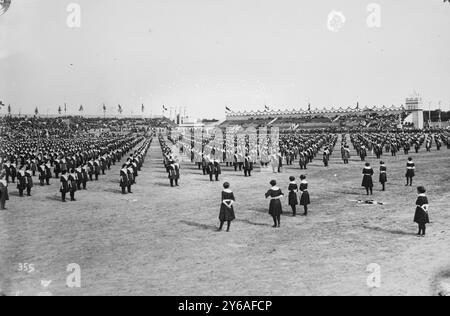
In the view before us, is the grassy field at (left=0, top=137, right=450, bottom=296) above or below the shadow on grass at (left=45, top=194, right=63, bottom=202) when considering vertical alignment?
below

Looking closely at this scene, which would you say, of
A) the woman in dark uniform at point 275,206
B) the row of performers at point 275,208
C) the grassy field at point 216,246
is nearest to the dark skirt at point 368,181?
the grassy field at point 216,246

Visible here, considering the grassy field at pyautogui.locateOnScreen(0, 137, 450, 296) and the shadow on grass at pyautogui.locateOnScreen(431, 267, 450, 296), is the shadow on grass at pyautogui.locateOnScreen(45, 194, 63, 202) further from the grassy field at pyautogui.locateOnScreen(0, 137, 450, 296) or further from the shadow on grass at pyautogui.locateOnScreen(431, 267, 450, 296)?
the shadow on grass at pyautogui.locateOnScreen(431, 267, 450, 296)

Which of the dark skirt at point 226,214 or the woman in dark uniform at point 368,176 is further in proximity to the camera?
the woman in dark uniform at point 368,176

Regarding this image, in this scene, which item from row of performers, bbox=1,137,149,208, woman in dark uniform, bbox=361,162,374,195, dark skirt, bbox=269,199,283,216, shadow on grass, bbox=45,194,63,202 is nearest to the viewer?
dark skirt, bbox=269,199,283,216

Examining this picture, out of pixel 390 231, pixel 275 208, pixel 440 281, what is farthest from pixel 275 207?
pixel 440 281

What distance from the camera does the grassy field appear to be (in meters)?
7.48

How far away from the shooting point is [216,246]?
9.92 m

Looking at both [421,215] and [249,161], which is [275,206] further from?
[249,161]

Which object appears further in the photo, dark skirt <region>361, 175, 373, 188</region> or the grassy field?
dark skirt <region>361, 175, 373, 188</region>

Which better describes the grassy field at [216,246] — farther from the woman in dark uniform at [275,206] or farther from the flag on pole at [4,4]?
the flag on pole at [4,4]

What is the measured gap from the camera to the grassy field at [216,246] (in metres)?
7.48

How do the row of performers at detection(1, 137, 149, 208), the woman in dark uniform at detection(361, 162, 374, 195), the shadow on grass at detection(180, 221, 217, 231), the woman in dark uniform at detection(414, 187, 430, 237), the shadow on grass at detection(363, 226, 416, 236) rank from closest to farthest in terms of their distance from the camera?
the woman in dark uniform at detection(414, 187, 430, 237) < the shadow on grass at detection(363, 226, 416, 236) < the shadow on grass at detection(180, 221, 217, 231) < the row of performers at detection(1, 137, 149, 208) < the woman in dark uniform at detection(361, 162, 374, 195)

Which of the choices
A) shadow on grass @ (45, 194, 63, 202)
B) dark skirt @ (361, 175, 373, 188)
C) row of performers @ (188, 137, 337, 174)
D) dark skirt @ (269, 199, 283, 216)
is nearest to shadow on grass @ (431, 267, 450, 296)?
dark skirt @ (269, 199, 283, 216)

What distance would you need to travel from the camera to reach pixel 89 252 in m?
9.61
